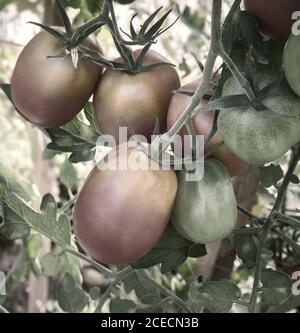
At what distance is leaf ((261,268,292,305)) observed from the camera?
495 mm

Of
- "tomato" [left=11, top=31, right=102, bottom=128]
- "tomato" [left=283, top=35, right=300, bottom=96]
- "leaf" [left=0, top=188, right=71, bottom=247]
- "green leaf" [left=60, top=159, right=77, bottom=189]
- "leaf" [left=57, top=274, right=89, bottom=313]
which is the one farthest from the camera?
"green leaf" [left=60, top=159, right=77, bottom=189]

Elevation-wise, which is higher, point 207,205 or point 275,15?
point 275,15

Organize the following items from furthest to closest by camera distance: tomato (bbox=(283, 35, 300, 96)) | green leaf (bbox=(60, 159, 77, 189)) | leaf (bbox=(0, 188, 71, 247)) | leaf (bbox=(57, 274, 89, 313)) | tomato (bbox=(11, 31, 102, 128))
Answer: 1. green leaf (bbox=(60, 159, 77, 189))
2. leaf (bbox=(57, 274, 89, 313))
3. leaf (bbox=(0, 188, 71, 247))
4. tomato (bbox=(11, 31, 102, 128))
5. tomato (bbox=(283, 35, 300, 96))

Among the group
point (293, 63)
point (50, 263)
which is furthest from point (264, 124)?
point (50, 263)

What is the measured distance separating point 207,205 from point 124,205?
55 mm

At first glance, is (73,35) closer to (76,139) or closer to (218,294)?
(76,139)

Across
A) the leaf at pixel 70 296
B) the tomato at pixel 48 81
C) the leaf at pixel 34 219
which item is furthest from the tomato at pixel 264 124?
the leaf at pixel 70 296

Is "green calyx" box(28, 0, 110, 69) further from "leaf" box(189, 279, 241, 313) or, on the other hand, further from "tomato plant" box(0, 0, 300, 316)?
"leaf" box(189, 279, 241, 313)

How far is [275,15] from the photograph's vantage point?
1.28 ft

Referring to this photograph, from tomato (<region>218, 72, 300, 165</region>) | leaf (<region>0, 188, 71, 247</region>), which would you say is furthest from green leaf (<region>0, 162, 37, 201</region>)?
tomato (<region>218, 72, 300, 165</region>)

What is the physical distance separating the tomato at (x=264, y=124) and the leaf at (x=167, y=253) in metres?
0.12

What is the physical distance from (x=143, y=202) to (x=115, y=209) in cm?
2

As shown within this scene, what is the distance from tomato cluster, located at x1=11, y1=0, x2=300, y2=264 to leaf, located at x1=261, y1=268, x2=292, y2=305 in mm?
102

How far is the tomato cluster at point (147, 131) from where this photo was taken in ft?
1.19
